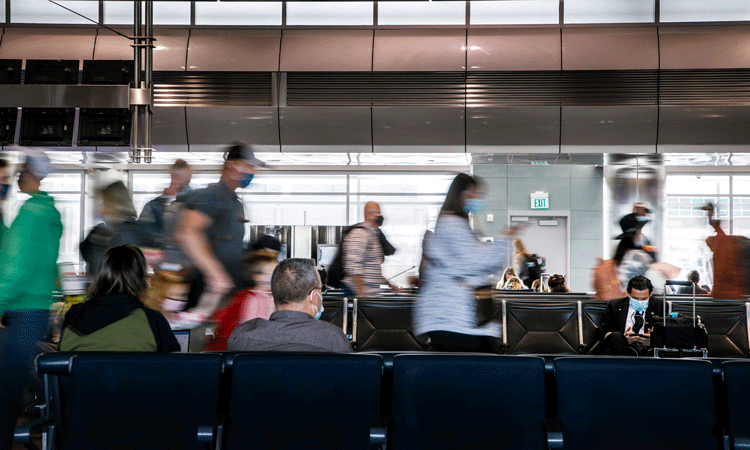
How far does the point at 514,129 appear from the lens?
9.44m

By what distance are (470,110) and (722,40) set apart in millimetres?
3760

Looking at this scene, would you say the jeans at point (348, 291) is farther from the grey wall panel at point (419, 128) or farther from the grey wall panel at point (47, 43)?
the grey wall panel at point (47, 43)

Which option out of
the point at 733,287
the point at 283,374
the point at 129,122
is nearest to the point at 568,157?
the point at 733,287

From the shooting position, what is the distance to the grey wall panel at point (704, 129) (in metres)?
Answer: 9.18

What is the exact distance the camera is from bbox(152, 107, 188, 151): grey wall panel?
9.70 m

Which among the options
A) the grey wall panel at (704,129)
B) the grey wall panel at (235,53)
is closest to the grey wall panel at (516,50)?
the grey wall panel at (704,129)

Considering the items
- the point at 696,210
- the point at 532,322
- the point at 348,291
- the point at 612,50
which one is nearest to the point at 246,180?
the point at 348,291

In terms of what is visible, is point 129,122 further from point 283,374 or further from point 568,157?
point 283,374

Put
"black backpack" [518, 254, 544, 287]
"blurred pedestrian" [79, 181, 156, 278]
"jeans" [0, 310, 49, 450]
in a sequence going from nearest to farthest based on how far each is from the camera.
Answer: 1. "jeans" [0, 310, 49, 450]
2. "blurred pedestrian" [79, 181, 156, 278]
3. "black backpack" [518, 254, 544, 287]

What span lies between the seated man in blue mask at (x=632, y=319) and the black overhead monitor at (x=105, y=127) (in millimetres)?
6587

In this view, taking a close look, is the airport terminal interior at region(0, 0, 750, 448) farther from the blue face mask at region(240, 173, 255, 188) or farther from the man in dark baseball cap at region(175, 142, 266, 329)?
the man in dark baseball cap at region(175, 142, 266, 329)

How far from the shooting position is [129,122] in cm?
882

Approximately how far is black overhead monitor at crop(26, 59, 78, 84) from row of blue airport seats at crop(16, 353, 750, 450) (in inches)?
316

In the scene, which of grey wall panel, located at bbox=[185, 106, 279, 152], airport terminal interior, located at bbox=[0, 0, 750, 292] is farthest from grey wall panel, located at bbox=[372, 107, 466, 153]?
grey wall panel, located at bbox=[185, 106, 279, 152]
